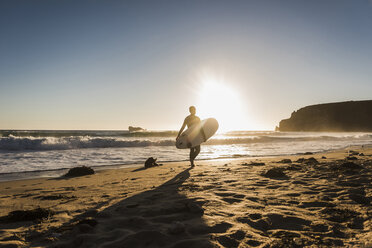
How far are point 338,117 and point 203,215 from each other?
99982mm

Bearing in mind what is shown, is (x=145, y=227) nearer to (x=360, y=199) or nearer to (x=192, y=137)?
(x=360, y=199)

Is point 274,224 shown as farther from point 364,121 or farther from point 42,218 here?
point 364,121

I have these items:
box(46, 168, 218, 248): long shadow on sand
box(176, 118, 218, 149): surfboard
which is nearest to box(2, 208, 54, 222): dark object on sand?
box(46, 168, 218, 248): long shadow on sand

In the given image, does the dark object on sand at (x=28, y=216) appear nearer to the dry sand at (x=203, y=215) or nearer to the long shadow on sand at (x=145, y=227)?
the dry sand at (x=203, y=215)

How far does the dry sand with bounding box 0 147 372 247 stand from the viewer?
2.14 m

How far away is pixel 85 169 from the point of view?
21.9 feet

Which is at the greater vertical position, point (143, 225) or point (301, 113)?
point (301, 113)

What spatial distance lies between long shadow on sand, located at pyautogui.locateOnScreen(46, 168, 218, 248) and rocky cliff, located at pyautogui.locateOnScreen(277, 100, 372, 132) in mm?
94307

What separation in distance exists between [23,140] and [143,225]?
17.9m

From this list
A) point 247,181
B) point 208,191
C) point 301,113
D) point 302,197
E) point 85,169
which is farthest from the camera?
point 301,113

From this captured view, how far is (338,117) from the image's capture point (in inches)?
3295

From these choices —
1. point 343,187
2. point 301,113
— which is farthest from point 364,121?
point 343,187

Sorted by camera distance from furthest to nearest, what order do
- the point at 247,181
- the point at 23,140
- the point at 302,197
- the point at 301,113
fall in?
the point at 301,113
the point at 23,140
the point at 247,181
the point at 302,197

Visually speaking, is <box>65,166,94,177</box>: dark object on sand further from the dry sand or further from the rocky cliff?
the rocky cliff
